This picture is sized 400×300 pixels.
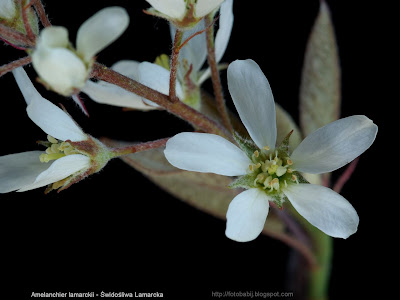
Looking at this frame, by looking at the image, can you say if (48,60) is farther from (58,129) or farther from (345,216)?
(345,216)

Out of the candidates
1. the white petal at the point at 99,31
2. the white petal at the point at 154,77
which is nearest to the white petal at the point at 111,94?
the white petal at the point at 154,77

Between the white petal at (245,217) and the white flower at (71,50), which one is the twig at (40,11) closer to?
the white flower at (71,50)

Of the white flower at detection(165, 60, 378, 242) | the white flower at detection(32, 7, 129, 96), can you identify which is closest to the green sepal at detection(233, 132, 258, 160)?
the white flower at detection(165, 60, 378, 242)

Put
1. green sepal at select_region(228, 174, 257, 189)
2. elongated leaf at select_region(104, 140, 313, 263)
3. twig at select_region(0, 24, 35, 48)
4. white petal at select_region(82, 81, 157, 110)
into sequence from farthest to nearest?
elongated leaf at select_region(104, 140, 313, 263), white petal at select_region(82, 81, 157, 110), green sepal at select_region(228, 174, 257, 189), twig at select_region(0, 24, 35, 48)

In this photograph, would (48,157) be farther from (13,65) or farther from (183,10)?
(183,10)

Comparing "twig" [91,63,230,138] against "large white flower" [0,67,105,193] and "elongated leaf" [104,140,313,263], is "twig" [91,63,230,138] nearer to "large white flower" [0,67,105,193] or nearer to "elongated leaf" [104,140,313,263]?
"large white flower" [0,67,105,193]

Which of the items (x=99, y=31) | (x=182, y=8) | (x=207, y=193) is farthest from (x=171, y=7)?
(x=207, y=193)

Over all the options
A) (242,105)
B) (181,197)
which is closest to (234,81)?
(242,105)
